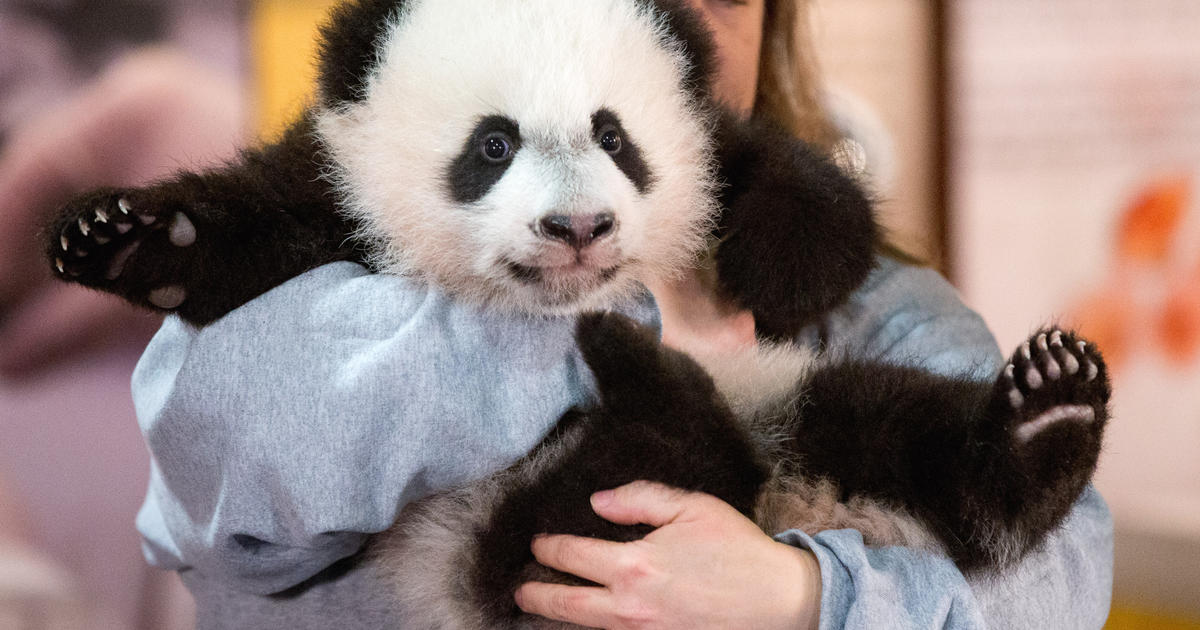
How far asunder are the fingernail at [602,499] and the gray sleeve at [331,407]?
0.12 m

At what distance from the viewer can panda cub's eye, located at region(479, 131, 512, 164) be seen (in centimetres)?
125

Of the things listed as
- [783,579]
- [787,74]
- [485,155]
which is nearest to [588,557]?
[783,579]

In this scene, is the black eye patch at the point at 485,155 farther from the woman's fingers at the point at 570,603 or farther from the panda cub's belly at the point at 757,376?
the woman's fingers at the point at 570,603

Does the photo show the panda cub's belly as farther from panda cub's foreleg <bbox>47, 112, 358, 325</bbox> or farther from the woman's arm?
panda cub's foreleg <bbox>47, 112, 358, 325</bbox>

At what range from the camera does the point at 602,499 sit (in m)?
1.16

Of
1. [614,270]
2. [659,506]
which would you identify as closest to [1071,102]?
[614,270]

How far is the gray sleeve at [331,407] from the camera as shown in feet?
3.64

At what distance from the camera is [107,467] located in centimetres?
230

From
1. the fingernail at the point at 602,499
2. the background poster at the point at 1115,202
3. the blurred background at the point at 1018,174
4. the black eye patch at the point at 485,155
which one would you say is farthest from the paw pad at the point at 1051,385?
the background poster at the point at 1115,202

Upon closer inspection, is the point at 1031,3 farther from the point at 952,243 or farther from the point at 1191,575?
the point at 1191,575

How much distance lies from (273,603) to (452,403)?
543 mm

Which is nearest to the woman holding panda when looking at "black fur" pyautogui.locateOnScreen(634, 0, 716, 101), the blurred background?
"black fur" pyautogui.locateOnScreen(634, 0, 716, 101)

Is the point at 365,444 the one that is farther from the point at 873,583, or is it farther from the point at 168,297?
the point at 873,583

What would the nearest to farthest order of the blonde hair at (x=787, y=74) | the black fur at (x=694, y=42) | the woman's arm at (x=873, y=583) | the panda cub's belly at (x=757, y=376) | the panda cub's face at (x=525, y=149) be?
the woman's arm at (x=873, y=583)
the panda cub's face at (x=525, y=149)
the panda cub's belly at (x=757, y=376)
the black fur at (x=694, y=42)
the blonde hair at (x=787, y=74)
